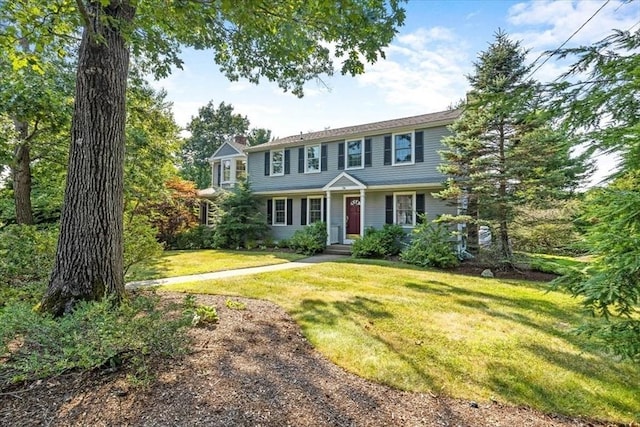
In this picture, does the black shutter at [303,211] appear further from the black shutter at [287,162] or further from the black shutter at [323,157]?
the black shutter at [323,157]

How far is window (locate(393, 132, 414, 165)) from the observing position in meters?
14.0

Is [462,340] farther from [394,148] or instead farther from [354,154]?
[354,154]

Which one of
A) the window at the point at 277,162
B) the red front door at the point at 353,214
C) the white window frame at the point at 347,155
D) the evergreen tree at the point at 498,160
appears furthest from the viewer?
the window at the point at 277,162

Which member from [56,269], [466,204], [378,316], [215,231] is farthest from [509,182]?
[215,231]

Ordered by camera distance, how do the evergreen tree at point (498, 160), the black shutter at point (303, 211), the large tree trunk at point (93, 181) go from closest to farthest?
the large tree trunk at point (93, 181) → the evergreen tree at point (498, 160) → the black shutter at point (303, 211)

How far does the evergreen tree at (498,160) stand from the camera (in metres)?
10.1

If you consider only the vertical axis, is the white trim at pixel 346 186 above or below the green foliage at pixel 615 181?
above

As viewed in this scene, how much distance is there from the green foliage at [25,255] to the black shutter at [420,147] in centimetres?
1200

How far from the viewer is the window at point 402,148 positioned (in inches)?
550

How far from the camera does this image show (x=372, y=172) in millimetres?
14906

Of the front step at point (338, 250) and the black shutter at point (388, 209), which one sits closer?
the front step at point (338, 250)

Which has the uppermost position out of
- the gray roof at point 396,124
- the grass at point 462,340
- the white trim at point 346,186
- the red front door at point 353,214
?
the gray roof at point 396,124

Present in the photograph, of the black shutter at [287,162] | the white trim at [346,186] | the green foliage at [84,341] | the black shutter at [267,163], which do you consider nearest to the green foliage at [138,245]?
the green foliage at [84,341]

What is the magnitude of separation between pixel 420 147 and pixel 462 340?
10.5 m
